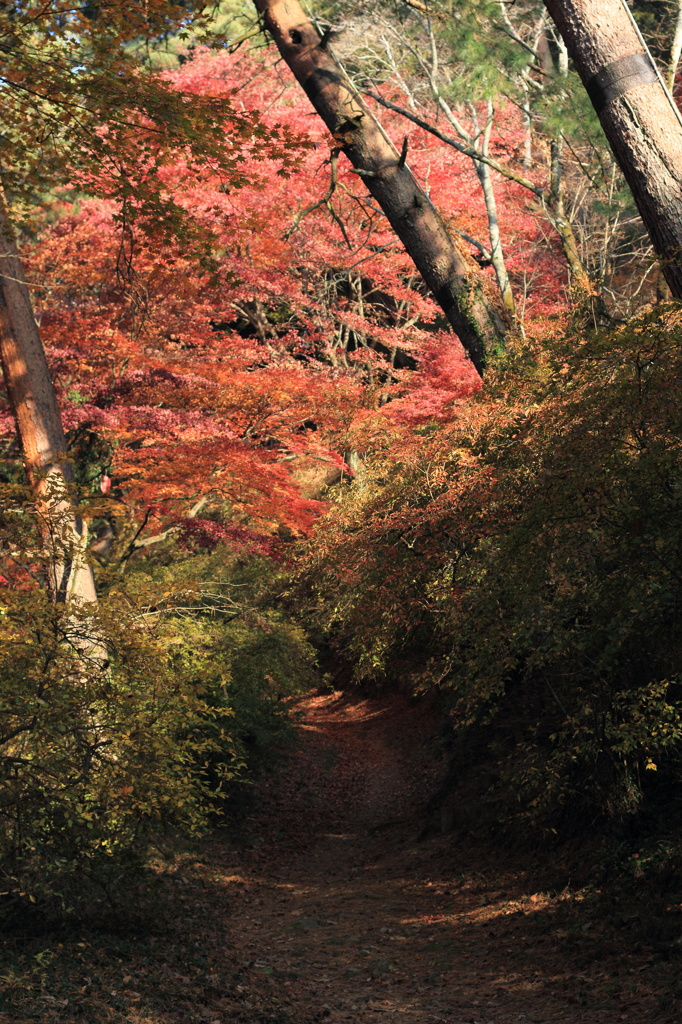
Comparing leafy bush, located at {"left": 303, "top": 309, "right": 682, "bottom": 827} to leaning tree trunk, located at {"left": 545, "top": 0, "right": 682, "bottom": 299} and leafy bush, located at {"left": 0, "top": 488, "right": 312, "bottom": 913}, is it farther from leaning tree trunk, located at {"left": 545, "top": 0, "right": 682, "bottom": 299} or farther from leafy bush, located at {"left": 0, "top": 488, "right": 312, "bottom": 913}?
leafy bush, located at {"left": 0, "top": 488, "right": 312, "bottom": 913}

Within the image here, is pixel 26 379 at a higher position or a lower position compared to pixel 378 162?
lower

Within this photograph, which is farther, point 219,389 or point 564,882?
point 219,389

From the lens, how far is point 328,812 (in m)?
12.9

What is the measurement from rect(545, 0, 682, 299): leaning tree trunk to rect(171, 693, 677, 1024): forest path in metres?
4.63

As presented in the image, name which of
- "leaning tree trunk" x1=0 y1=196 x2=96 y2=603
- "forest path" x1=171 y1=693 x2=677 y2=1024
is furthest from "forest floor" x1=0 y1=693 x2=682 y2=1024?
"leaning tree trunk" x1=0 y1=196 x2=96 y2=603

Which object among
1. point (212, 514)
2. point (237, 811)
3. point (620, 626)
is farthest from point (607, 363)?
point (212, 514)

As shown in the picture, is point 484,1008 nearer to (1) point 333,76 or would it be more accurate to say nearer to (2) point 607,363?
(2) point 607,363

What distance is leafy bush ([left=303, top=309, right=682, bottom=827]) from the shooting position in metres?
5.23

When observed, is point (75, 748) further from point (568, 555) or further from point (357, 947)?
point (357, 947)

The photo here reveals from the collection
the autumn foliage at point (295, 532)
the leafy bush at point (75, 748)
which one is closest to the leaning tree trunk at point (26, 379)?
the autumn foliage at point (295, 532)

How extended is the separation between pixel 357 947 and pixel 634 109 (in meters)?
Answer: 6.87

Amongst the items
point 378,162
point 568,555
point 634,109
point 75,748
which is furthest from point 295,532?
point 634,109

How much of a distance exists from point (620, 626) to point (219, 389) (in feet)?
26.3

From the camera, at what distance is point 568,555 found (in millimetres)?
5430
